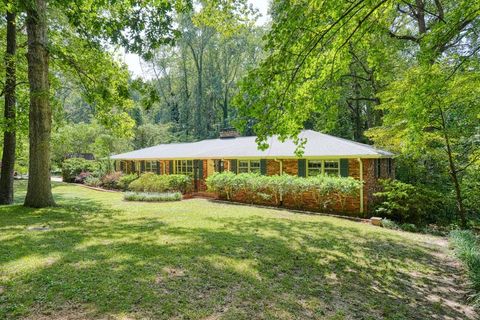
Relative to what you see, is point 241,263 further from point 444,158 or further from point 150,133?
point 150,133

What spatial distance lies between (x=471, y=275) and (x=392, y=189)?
6003 millimetres

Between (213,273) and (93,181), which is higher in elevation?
(93,181)

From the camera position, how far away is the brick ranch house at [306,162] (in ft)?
38.3

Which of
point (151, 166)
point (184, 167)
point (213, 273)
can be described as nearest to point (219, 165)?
point (184, 167)

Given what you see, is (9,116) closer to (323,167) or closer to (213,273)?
(213,273)

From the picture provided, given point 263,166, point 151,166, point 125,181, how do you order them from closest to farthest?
point 263,166, point 125,181, point 151,166

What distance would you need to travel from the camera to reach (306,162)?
1316cm

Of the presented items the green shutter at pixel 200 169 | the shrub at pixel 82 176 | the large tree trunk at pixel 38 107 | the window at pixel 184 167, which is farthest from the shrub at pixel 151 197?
the shrub at pixel 82 176

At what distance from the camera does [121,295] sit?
3527 mm

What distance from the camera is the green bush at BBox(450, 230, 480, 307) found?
483 cm

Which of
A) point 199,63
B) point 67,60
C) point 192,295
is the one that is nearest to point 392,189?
point 192,295

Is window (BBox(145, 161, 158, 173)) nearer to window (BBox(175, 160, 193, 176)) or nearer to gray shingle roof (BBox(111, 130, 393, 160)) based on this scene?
gray shingle roof (BBox(111, 130, 393, 160))

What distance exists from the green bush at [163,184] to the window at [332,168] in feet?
28.7

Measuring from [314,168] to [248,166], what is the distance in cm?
372
